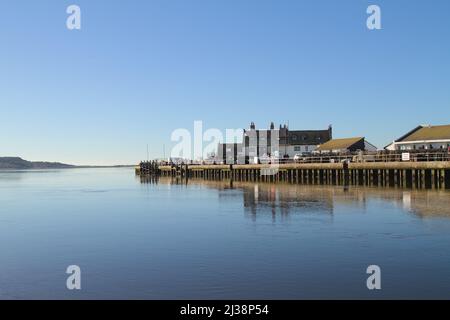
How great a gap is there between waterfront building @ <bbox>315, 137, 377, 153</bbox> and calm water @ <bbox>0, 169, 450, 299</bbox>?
219 feet

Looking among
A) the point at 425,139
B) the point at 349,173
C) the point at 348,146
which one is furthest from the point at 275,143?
the point at 349,173

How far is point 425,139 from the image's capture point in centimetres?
8856

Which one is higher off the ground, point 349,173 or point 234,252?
point 349,173

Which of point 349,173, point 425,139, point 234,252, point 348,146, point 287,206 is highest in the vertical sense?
point 425,139

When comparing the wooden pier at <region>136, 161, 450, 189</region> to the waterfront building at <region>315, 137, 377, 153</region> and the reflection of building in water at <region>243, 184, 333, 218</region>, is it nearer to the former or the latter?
the reflection of building in water at <region>243, 184, 333, 218</region>

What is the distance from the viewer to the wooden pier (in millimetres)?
59250

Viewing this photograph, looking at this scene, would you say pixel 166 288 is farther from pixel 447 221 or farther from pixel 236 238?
pixel 447 221

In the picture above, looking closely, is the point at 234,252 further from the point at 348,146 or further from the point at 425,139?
the point at 348,146

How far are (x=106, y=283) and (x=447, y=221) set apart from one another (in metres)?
21.1

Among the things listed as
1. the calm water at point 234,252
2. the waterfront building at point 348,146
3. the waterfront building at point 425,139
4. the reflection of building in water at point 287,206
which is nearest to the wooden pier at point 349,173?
the reflection of building in water at point 287,206

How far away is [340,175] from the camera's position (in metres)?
75.4

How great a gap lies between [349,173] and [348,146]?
120 ft

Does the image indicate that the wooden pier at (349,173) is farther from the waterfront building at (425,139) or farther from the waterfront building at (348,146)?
the waterfront building at (348,146)

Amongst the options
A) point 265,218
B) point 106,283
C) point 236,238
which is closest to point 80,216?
point 265,218
